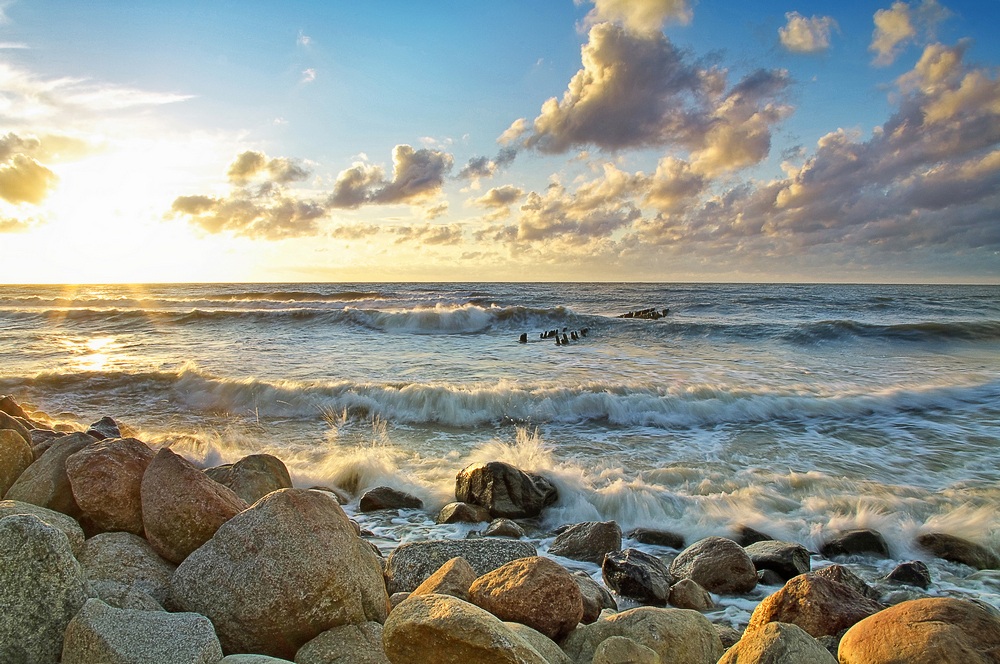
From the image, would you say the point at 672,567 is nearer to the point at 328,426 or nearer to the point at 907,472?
the point at 907,472

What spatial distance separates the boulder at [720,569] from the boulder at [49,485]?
14.7 feet

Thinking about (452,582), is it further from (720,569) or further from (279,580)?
(720,569)

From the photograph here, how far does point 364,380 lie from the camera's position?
1245cm

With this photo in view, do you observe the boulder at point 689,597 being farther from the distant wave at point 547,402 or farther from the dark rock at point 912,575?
the distant wave at point 547,402

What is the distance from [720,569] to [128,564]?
160 inches

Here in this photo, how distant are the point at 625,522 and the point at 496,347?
14.2 meters

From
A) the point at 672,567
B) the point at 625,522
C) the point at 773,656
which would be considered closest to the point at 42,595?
the point at 773,656

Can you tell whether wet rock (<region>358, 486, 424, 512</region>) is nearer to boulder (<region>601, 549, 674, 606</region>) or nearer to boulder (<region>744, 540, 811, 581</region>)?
boulder (<region>601, 549, 674, 606</region>)

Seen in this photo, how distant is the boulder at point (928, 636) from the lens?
2494 millimetres

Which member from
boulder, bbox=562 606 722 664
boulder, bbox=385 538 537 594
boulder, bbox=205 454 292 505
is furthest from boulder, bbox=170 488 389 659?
boulder, bbox=205 454 292 505

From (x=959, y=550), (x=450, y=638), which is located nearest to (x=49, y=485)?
(x=450, y=638)

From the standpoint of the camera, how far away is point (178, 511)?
3330mm

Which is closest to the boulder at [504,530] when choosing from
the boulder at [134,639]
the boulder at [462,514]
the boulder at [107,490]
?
the boulder at [462,514]

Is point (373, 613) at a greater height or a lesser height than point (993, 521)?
greater
